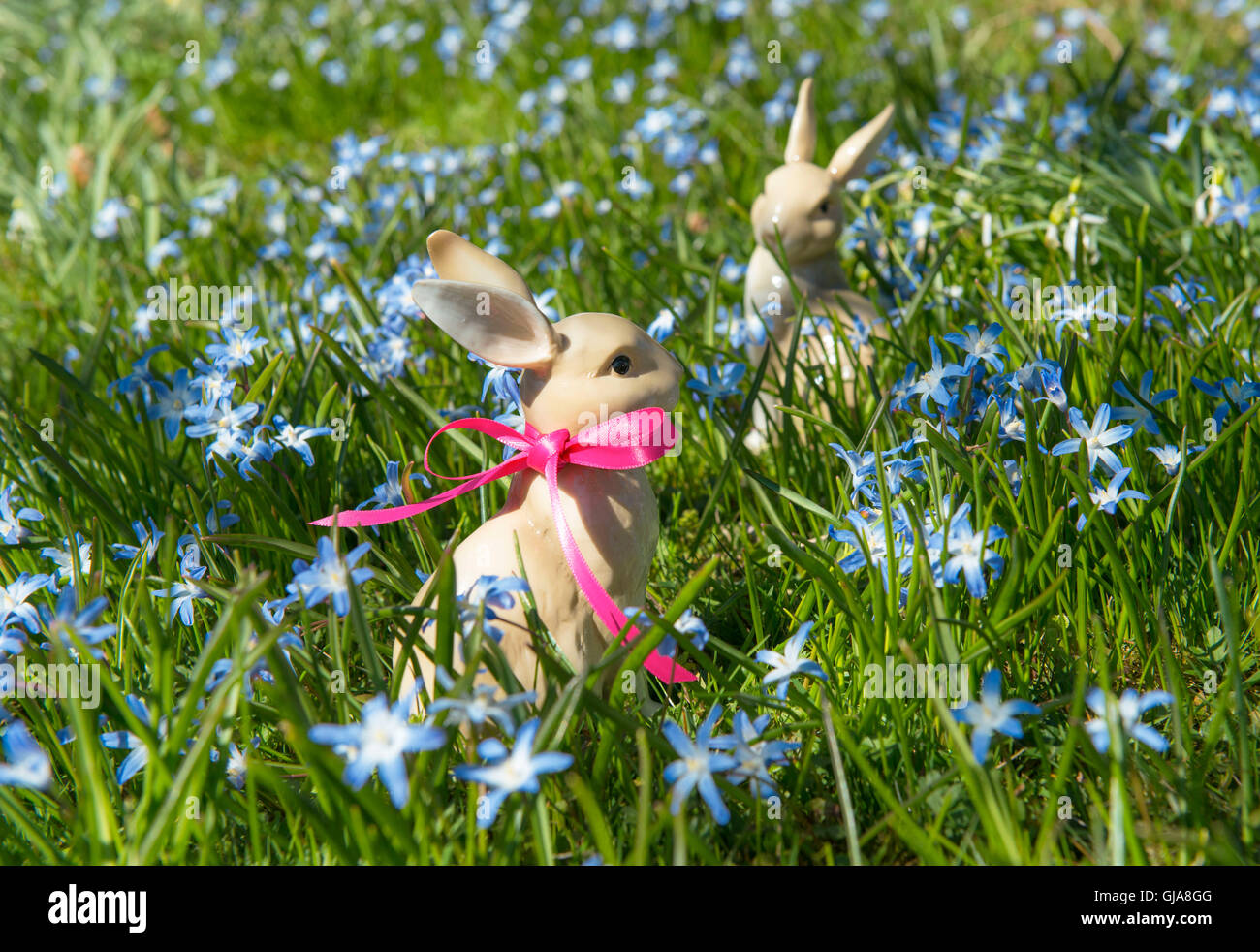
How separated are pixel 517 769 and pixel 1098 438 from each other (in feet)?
4.42

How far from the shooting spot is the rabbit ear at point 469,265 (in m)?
1.99

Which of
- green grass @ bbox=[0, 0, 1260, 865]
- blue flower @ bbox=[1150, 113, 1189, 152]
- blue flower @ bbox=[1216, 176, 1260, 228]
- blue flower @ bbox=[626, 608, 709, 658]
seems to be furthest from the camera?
blue flower @ bbox=[1150, 113, 1189, 152]

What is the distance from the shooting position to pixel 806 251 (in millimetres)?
3078

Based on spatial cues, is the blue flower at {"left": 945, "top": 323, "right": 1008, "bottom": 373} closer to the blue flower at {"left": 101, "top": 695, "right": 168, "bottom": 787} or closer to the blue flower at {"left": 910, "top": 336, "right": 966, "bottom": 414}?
the blue flower at {"left": 910, "top": 336, "right": 966, "bottom": 414}

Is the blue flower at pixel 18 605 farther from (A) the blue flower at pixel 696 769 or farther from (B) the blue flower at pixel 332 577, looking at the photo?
(A) the blue flower at pixel 696 769

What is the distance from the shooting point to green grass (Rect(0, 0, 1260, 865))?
1648 millimetres

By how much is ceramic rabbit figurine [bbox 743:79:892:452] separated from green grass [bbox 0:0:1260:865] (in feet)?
0.49

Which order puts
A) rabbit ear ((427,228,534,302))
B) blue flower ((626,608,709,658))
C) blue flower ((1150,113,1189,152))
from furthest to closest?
blue flower ((1150,113,1189,152)) < rabbit ear ((427,228,534,302)) < blue flower ((626,608,709,658))

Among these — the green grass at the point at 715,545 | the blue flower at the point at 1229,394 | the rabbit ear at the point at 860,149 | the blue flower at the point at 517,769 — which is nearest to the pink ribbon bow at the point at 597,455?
the green grass at the point at 715,545

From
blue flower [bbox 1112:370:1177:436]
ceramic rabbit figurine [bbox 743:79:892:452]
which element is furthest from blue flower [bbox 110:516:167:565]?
blue flower [bbox 1112:370:1177:436]

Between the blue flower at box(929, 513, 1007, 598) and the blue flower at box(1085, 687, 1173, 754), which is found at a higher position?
the blue flower at box(929, 513, 1007, 598)

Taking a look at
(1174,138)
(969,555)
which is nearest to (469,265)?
(969,555)

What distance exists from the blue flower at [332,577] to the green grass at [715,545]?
3 centimetres
